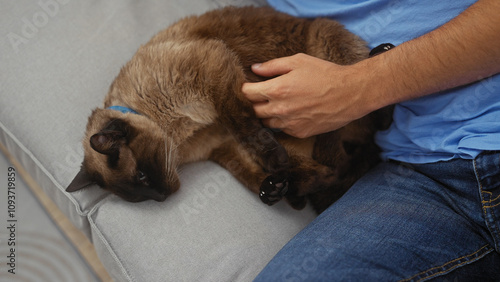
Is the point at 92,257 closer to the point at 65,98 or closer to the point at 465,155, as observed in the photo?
the point at 65,98

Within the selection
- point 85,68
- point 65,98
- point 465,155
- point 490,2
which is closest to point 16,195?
point 65,98

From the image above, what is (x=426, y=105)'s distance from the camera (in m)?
1.49

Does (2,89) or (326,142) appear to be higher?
(2,89)

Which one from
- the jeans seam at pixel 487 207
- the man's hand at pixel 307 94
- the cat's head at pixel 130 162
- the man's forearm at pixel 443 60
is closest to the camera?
the man's forearm at pixel 443 60

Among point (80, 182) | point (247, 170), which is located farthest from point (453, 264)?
point (80, 182)

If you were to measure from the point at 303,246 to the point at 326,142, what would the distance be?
65 centimetres

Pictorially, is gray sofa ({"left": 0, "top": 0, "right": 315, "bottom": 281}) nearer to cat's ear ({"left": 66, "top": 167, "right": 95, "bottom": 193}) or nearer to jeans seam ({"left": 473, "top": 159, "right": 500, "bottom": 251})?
cat's ear ({"left": 66, "top": 167, "right": 95, "bottom": 193})

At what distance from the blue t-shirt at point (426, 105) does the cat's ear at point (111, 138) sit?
3.75ft

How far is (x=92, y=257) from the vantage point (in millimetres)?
2074

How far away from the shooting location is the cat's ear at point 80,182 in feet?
5.25

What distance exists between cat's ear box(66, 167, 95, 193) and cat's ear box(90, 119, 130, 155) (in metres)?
0.19

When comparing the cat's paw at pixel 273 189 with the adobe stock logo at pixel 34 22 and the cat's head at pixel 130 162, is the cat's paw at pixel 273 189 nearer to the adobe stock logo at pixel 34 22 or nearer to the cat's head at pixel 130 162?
the cat's head at pixel 130 162

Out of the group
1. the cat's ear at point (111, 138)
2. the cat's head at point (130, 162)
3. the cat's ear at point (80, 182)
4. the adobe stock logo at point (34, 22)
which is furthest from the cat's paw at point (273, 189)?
the adobe stock logo at point (34, 22)

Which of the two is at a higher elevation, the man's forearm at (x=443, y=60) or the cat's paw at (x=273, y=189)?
the man's forearm at (x=443, y=60)
